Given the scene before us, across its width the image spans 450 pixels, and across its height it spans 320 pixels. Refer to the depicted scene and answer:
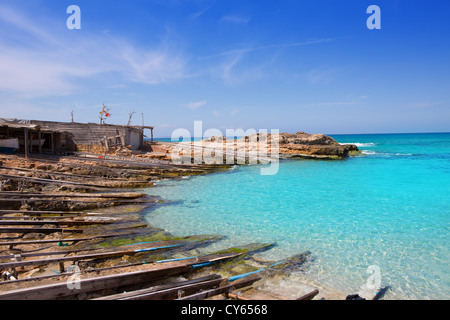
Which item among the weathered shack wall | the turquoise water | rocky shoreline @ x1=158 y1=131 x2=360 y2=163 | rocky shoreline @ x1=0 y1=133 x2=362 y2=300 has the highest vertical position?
the weathered shack wall

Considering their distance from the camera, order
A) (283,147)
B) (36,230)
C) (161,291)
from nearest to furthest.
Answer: (161,291) < (36,230) < (283,147)

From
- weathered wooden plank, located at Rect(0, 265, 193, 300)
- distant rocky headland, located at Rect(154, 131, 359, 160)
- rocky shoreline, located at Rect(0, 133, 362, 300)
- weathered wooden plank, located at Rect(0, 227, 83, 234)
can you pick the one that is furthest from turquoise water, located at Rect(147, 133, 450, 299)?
Answer: distant rocky headland, located at Rect(154, 131, 359, 160)

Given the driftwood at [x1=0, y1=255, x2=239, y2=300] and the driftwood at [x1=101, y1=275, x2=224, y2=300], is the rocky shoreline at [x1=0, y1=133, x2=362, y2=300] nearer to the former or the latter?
the driftwood at [x1=0, y1=255, x2=239, y2=300]

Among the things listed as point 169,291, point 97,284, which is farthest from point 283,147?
point 97,284

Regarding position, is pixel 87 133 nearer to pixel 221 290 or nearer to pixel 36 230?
pixel 36 230

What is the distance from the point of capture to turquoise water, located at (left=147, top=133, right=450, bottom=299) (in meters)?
6.88

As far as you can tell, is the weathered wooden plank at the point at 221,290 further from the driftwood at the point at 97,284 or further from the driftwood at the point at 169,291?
the driftwood at the point at 97,284

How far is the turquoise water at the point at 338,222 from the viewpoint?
6883 millimetres

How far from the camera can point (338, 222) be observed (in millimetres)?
11117

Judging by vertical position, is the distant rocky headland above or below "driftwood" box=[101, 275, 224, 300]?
above

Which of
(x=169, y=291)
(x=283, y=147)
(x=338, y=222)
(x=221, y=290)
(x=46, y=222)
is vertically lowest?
(x=338, y=222)

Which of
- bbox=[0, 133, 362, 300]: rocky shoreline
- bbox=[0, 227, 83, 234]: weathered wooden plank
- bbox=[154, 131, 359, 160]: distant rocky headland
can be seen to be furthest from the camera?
bbox=[154, 131, 359, 160]: distant rocky headland
